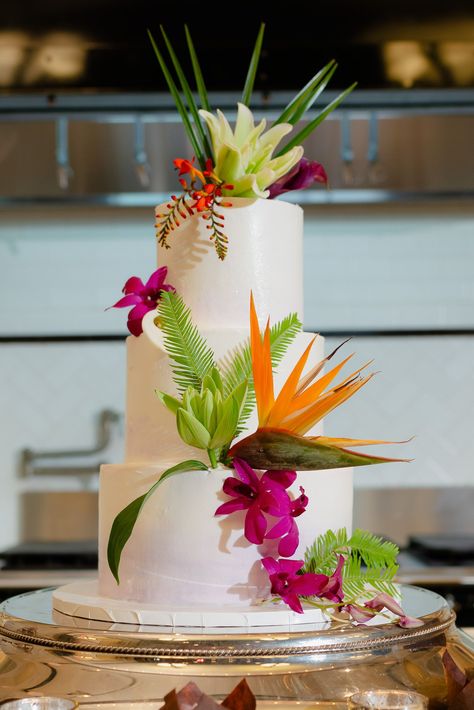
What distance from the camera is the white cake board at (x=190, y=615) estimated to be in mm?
862

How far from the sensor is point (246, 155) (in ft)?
3.43

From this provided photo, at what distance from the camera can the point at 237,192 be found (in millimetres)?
1065

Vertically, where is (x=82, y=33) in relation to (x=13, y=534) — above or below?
above

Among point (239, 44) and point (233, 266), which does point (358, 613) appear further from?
point (239, 44)

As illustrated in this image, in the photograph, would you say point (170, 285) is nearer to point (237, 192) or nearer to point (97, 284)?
point (237, 192)

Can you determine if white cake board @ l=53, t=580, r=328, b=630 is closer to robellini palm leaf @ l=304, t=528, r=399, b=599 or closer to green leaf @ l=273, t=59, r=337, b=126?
A: robellini palm leaf @ l=304, t=528, r=399, b=599

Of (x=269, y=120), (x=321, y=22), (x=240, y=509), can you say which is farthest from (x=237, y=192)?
(x=269, y=120)

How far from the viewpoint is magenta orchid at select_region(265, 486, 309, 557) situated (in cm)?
93

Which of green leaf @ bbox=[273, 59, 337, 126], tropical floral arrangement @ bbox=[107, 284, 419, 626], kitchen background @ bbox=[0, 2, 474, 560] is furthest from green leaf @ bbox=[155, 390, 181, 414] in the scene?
kitchen background @ bbox=[0, 2, 474, 560]

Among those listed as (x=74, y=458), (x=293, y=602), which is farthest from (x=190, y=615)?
(x=74, y=458)

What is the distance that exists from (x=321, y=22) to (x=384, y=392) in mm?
1131

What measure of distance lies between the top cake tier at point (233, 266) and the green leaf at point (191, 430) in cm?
16

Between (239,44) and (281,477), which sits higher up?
(239,44)

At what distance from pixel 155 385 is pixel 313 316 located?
73.9 inches
